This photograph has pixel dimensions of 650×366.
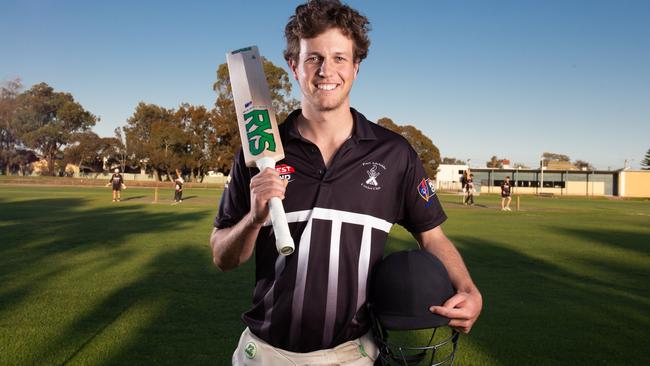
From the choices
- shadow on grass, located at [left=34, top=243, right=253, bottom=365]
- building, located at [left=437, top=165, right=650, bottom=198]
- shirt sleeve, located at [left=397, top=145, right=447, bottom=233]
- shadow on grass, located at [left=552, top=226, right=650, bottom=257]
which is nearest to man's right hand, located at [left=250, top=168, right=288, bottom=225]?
shirt sleeve, located at [left=397, top=145, right=447, bottom=233]

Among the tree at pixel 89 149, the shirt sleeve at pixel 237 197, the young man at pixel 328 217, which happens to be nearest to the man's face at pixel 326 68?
the young man at pixel 328 217

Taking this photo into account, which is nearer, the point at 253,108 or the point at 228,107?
the point at 253,108

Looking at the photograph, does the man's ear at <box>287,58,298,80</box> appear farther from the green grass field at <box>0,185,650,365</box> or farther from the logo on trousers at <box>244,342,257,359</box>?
the green grass field at <box>0,185,650,365</box>

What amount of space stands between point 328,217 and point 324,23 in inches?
34.0

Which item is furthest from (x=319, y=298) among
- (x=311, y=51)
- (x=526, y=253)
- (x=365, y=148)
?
(x=526, y=253)

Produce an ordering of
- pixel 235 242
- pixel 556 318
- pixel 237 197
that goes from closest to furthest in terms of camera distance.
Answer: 1. pixel 235 242
2. pixel 237 197
3. pixel 556 318

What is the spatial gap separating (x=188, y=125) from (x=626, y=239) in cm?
6938

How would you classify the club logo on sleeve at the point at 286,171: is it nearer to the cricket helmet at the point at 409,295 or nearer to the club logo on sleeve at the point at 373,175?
the club logo on sleeve at the point at 373,175

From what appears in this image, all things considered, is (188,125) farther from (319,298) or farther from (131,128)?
(319,298)

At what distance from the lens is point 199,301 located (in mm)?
7699

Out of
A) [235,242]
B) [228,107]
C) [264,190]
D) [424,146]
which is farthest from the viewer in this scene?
[424,146]

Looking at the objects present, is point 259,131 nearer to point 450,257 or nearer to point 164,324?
point 450,257

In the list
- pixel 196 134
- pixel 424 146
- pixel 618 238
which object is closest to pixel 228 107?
pixel 196 134

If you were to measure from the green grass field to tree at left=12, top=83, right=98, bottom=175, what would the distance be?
281ft
